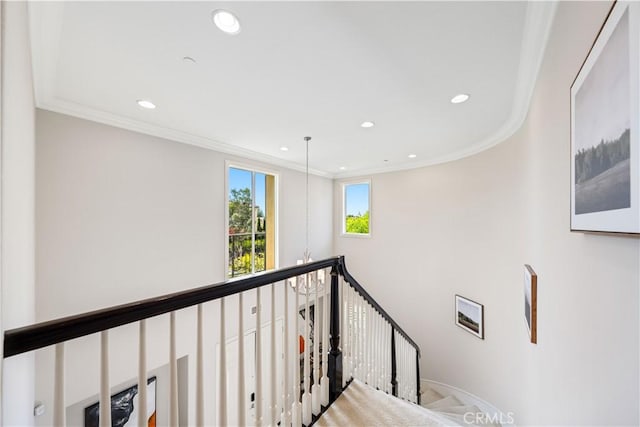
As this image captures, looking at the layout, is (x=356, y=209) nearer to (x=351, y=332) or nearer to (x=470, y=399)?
(x=470, y=399)

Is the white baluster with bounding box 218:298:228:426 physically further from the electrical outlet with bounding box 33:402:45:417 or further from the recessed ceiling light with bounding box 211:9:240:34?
the electrical outlet with bounding box 33:402:45:417

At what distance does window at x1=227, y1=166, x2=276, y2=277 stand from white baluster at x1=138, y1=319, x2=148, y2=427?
3.42 metres

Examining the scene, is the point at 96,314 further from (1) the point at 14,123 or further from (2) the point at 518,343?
(2) the point at 518,343

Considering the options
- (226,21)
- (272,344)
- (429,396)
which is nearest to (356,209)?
(429,396)

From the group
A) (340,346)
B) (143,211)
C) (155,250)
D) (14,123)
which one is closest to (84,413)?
(155,250)

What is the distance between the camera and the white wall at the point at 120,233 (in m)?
2.42

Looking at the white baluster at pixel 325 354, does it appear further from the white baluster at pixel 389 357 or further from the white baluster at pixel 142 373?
the white baluster at pixel 389 357

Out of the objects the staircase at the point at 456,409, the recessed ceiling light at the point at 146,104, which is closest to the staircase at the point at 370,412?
the staircase at the point at 456,409

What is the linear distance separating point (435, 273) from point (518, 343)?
185 centimetres

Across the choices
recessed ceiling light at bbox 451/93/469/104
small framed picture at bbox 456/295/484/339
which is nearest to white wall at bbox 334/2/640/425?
small framed picture at bbox 456/295/484/339

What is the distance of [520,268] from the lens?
3.22 m

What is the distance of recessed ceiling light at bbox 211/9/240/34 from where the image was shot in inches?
58.1

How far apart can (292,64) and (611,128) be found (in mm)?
1875

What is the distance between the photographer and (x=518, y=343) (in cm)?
319
